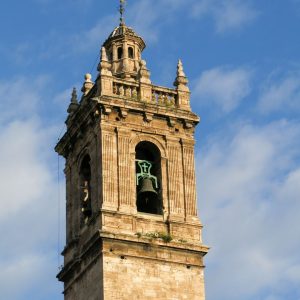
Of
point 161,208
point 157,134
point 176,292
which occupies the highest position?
point 157,134

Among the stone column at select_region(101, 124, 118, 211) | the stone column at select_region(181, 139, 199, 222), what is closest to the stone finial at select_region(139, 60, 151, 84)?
the stone column at select_region(181, 139, 199, 222)

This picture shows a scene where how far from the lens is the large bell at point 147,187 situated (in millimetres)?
53781

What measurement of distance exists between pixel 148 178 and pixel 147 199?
93 cm

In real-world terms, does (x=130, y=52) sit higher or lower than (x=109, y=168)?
higher

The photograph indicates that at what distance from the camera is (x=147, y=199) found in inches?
2147

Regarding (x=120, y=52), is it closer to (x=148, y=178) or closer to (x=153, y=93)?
(x=153, y=93)

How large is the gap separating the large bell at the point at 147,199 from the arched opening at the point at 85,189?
86.4 inches

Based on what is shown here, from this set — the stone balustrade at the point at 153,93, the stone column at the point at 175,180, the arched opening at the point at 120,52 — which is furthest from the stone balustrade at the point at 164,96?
the arched opening at the point at 120,52

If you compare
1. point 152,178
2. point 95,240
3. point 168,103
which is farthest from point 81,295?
point 168,103

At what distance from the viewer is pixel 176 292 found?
51469 mm

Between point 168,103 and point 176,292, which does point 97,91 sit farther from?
point 176,292

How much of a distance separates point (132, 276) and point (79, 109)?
29.4ft

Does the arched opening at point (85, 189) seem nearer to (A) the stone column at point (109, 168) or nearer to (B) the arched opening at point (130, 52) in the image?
(A) the stone column at point (109, 168)

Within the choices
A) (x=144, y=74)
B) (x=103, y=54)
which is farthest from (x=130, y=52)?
(x=103, y=54)
